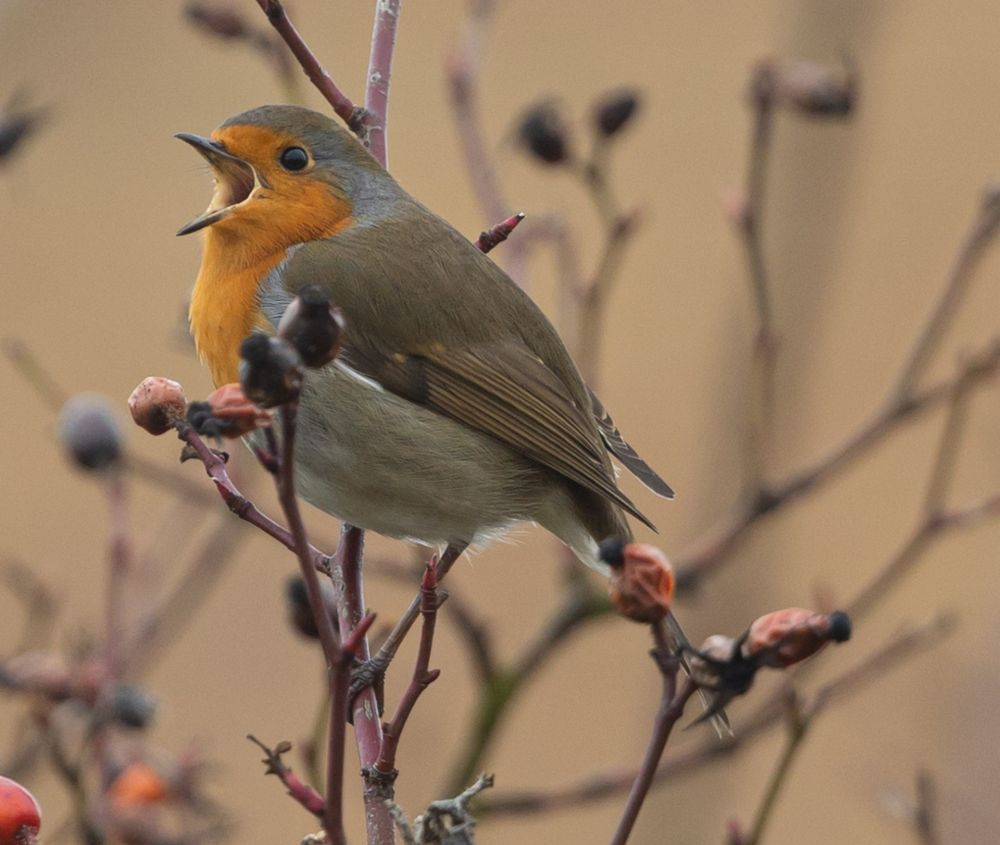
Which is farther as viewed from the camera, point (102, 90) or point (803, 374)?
point (102, 90)

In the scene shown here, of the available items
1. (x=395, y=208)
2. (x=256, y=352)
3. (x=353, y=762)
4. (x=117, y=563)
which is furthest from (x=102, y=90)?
(x=256, y=352)

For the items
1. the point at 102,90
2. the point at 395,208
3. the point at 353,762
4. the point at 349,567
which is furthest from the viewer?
the point at 102,90

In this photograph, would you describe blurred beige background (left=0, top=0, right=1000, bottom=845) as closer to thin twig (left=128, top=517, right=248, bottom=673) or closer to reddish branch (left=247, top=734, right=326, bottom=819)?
thin twig (left=128, top=517, right=248, bottom=673)

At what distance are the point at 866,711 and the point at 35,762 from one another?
8.18 feet

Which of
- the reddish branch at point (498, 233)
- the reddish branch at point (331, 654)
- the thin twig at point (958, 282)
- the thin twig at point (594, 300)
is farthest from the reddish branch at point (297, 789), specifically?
the thin twig at point (958, 282)

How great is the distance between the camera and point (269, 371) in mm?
1330

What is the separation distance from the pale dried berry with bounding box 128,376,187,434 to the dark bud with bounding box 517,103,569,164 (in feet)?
4.19

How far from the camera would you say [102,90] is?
6918mm

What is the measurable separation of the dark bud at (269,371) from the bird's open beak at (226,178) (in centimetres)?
118

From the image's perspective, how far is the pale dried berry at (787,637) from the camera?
1.35 metres

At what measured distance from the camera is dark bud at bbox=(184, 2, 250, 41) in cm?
279

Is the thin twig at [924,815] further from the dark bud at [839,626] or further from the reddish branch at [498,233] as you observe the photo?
the reddish branch at [498,233]

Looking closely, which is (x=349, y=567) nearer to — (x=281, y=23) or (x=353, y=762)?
(x=281, y=23)

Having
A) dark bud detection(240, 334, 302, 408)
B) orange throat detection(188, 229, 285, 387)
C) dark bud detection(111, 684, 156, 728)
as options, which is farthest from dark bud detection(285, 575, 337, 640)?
dark bud detection(240, 334, 302, 408)
